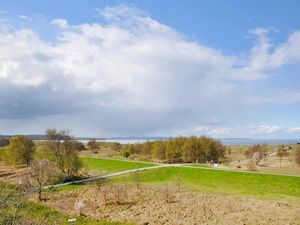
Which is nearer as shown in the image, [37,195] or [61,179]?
[37,195]

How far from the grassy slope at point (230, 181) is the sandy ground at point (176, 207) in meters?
4.29

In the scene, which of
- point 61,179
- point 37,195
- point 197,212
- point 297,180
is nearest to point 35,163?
point 37,195

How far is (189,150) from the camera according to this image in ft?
244

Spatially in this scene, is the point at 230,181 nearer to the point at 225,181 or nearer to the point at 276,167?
the point at 225,181

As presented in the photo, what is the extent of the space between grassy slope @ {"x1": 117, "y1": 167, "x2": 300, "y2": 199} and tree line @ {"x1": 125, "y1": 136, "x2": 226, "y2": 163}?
25.6m

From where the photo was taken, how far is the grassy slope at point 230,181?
117 ft

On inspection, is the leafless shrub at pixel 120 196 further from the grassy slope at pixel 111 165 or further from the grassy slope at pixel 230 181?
the grassy slope at pixel 111 165

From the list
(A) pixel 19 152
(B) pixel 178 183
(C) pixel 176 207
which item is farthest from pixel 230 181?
(A) pixel 19 152

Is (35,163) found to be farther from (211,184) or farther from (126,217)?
(211,184)

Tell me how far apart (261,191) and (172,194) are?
9360 mm

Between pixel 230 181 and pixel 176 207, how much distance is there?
1436 cm

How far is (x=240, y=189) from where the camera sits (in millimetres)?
37031

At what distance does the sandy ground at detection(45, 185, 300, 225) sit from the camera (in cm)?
2505

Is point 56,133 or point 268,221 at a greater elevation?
point 56,133
